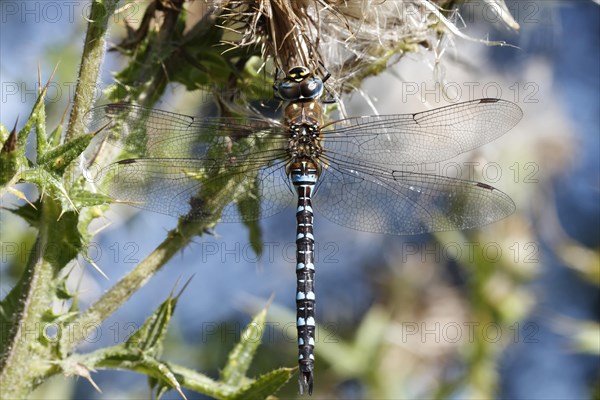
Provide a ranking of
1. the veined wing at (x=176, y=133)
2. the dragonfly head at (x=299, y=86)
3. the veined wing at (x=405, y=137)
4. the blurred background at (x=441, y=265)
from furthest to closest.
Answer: the blurred background at (x=441, y=265) < the veined wing at (x=405, y=137) < the dragonfly head at (x=299, y=86) < the veined wing at (x=176, y=133)

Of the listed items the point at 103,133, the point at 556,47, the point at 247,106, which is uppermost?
the point at 556,47

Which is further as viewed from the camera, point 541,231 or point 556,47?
point 556,47

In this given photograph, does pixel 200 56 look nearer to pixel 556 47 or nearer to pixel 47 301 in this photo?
pixel 47 301

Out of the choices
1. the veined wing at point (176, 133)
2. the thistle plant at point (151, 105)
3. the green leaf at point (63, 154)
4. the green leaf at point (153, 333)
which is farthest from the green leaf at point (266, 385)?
the green leaf at point (63, 154)

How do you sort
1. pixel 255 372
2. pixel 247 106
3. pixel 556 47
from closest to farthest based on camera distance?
pixel 247 106, pixel 255 372, pixel 556 47

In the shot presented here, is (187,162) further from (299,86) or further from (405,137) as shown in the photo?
(405,137)

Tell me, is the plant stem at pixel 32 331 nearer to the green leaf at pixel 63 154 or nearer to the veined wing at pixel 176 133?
the green leaf at pixel 63 154

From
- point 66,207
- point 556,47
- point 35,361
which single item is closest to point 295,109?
point 66,207
